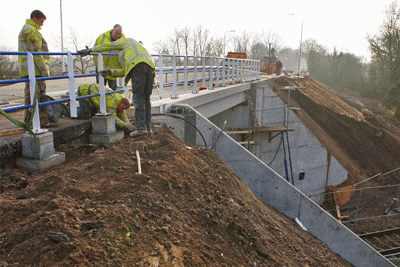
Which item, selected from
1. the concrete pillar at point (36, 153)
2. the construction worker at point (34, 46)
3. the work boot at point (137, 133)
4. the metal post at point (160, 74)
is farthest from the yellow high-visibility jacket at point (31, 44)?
the metal post at point (160, 74)

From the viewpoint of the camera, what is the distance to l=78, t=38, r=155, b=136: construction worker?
215 inches

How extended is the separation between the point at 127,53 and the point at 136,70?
34 cm

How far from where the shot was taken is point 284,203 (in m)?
6.53

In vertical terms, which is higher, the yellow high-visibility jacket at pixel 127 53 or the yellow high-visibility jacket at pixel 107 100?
the yellow high-visibility jacket at pixel 127 53

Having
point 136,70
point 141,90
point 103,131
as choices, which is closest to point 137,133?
point 103,131

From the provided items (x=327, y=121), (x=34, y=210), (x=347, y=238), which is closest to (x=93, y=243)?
(x=34, y=210)

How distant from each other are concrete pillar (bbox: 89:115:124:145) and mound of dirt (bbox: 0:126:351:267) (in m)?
0.20

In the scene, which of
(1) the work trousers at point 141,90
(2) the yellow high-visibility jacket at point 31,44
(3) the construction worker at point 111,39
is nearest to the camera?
(2) the yellow high-visibility jacket at point 31,44

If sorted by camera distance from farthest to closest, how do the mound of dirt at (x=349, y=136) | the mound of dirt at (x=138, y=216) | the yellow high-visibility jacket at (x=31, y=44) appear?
1. the mound of dirt at (x=349, y=136)
2. the yellow high-visibility jacket at (x=31, y=44)
3. the mound of dirt at (x=138, y=216)

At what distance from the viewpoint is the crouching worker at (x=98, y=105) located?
19.0 feet

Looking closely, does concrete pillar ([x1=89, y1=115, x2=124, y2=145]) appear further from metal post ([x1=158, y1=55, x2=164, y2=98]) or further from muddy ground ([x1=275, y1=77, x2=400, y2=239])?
muddy ground ([x1=275, y1=77, x2=400, y2=239])

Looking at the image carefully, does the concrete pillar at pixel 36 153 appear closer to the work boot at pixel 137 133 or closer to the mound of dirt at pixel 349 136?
the work boot at pixel 137 133

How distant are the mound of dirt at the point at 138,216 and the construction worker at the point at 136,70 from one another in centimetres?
47

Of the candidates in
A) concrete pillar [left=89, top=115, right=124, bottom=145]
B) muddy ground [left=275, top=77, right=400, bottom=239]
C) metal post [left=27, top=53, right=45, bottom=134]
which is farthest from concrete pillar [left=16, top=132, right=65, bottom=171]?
muddy ground [left=275, top=77, right=400, bottom=239]
